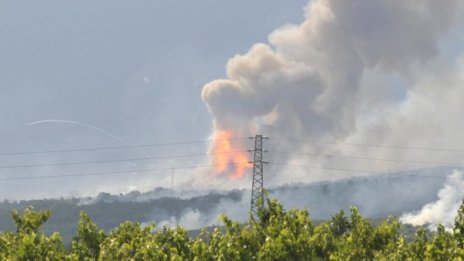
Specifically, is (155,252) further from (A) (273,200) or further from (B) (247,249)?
(A) (273,200)

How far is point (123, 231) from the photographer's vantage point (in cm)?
5416

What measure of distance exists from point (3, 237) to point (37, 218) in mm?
4357

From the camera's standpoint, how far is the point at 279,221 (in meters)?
39.9

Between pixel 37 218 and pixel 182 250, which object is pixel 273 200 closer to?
pixel 182 250

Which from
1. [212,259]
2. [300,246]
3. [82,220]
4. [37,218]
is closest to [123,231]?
[82,220]

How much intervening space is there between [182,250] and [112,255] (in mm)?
5798

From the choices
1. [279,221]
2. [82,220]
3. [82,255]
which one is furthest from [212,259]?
[82,220]

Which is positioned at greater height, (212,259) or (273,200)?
(273,200)

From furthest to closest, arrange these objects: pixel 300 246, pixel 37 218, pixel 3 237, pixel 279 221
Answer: pixel 37 218
pixel 3 237
pixel 279 221
pixel 300 246

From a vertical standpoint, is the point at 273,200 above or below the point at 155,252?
above

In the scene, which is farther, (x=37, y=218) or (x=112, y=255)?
(x=37, y=218)

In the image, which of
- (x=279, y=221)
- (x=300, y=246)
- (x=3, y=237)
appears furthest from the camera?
(x=3, y=237)

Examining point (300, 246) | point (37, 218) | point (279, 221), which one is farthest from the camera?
point (37, 218)

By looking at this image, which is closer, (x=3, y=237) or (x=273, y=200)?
(x=273, y=200)
